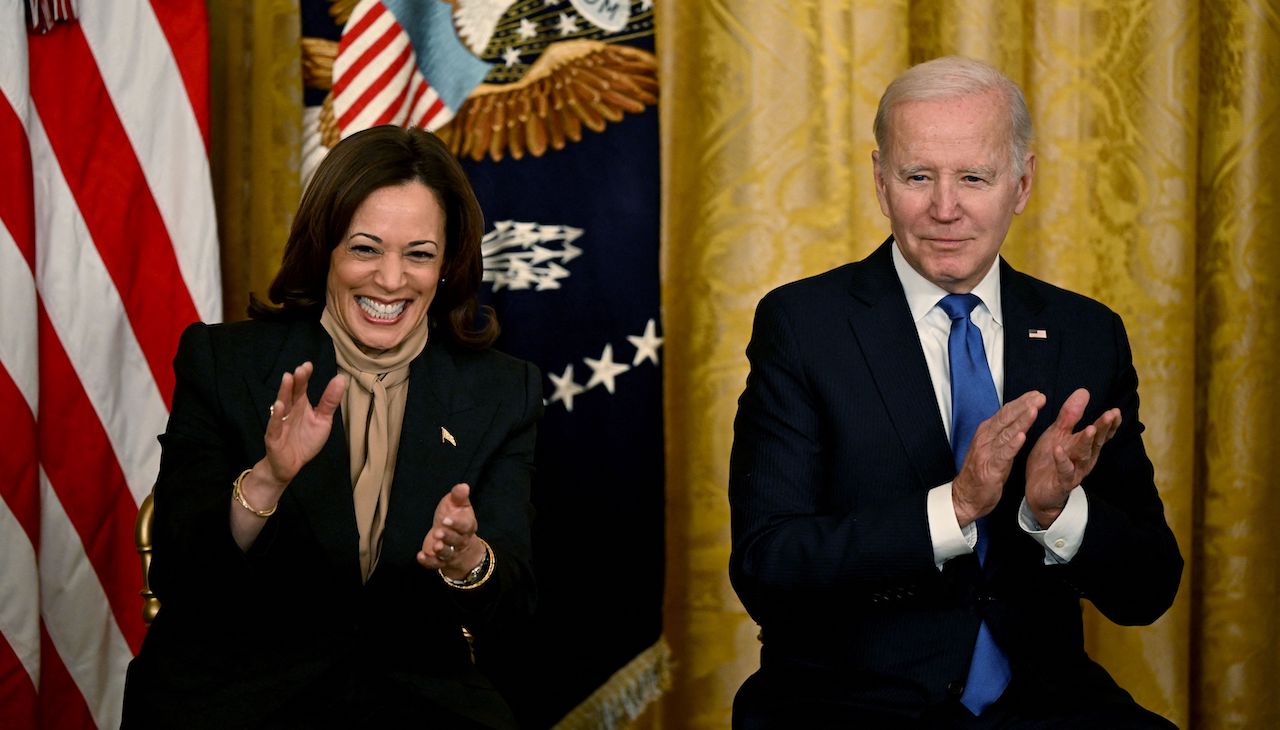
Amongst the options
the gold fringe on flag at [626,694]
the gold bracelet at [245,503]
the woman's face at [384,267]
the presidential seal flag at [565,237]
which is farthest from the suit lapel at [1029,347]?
the gold fringe on flag at [626,694]

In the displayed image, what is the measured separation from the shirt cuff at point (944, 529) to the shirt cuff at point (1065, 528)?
11 centimetres

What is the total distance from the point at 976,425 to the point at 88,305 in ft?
6.52

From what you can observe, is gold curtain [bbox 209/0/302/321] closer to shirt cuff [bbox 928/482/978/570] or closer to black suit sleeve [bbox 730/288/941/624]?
black suit sleeve [bbox 730/288/941/624]

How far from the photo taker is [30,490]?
2.81 metres

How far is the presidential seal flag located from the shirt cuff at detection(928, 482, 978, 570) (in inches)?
58.9

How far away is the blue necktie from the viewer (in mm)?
2035

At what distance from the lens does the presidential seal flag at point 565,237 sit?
3.31m

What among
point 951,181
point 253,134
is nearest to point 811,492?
point 951,181

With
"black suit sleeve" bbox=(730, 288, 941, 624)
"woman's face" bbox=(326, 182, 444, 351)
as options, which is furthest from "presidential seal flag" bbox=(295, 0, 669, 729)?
"black suit sleeve" bbox=(730, 288, 941, 624)

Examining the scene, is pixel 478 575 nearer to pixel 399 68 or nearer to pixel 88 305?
pixel 88 305

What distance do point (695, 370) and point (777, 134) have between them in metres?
0.61

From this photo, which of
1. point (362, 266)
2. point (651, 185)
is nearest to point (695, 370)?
point (651, 185)

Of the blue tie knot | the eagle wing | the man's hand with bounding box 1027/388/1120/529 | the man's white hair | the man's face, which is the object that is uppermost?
the eagle wing

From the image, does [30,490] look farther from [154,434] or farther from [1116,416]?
[1116,416]
